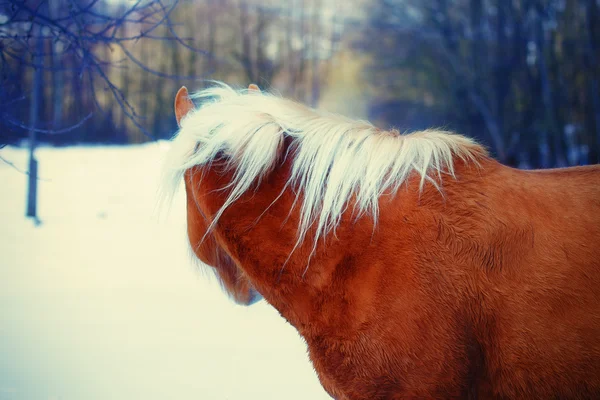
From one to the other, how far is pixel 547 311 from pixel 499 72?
13.2m

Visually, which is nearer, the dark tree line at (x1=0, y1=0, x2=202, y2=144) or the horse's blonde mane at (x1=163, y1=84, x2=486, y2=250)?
the horse's blonde mane at (x1=163, y1=84, x2=486, y2=250)

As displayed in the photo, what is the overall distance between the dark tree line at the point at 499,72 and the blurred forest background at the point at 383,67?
0.04 metres

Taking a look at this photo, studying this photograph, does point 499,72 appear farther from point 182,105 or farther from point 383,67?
point 182,105

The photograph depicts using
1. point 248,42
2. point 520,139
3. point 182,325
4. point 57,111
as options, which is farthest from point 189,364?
point 520,139

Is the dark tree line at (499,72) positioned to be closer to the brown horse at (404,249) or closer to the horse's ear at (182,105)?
the brown horse at (404,249)

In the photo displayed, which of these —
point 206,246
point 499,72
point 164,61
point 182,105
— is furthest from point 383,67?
point 206,246

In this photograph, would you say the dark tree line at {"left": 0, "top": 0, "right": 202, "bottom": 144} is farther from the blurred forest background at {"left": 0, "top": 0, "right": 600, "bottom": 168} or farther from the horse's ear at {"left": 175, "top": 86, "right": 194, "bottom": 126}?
the horse's ear at {"left": 175, "top": 86, "right": 194, "bottom": 126}

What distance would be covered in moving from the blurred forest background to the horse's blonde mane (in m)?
2.24

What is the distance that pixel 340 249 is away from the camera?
1645 mm

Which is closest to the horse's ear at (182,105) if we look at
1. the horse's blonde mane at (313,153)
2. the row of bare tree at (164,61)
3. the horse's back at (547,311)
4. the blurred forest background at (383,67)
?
the horse's blonde mane at (313,153)

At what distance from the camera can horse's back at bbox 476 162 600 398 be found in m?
1.58

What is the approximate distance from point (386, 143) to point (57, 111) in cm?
578

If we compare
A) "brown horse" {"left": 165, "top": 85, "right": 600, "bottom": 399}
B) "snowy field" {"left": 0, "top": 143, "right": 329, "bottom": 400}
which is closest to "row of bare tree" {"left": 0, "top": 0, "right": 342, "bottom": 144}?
"snowy field" {"left": 0, "top": 143, "right": 329, "bottom": 400}

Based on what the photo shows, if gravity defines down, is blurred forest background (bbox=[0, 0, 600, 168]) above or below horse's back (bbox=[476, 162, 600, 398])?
above
